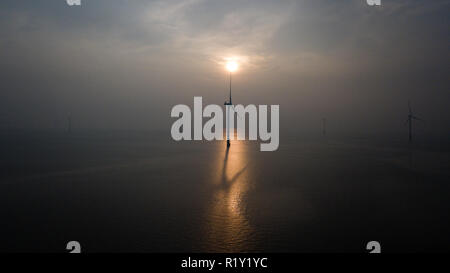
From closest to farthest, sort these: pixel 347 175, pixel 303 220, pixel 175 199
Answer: pixel 303 220 < pixel 175 199 < pixel 347 175

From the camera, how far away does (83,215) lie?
88.7 ft

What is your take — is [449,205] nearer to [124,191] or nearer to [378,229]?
[378,229]

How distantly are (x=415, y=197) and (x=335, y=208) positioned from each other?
1324 cm

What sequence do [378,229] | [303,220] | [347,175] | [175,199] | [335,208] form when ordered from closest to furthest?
[378,229]
[303,220]
[335,208]
[175,199]
[347,175]

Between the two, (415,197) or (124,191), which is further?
(124,191)

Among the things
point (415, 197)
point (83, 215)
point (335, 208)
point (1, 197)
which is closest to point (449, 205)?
point (415, 197)

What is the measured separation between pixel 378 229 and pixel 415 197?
15794 mm
